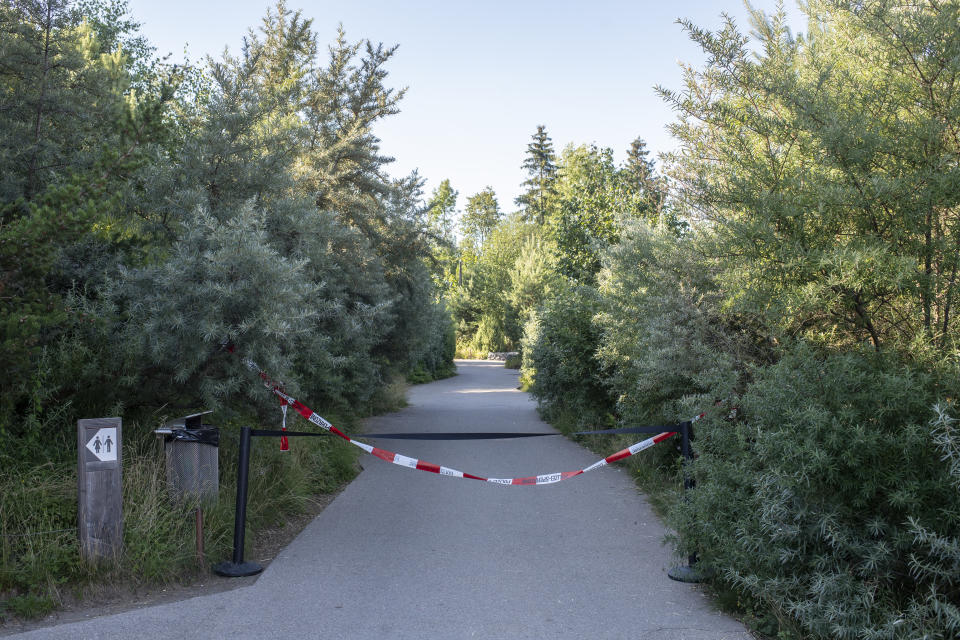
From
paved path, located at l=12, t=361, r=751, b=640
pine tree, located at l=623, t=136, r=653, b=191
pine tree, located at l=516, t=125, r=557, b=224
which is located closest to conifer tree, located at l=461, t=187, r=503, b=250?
pine tree, located at l=516, t=125, r=557, b=224

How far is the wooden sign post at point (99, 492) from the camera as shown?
16.2 ft

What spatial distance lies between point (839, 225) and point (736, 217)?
783mm

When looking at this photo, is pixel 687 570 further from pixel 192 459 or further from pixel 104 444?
pixel 104 444

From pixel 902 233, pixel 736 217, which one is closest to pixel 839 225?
pixel 902 233

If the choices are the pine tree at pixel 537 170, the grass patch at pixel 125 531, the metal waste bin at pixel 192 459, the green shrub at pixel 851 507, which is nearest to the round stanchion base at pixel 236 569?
the grass patch at pixel 125 531

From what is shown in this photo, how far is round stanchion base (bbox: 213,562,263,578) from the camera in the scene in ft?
17.9

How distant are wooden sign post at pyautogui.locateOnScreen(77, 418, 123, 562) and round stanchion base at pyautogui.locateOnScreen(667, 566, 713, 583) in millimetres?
4018

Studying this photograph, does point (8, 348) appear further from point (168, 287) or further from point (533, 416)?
point (533, 416)

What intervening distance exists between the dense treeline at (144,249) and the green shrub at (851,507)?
3856 millimetres

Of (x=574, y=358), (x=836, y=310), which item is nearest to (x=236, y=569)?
(x=836, y=310)

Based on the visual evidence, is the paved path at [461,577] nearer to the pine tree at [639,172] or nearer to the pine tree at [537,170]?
the pine tree at [639,172]

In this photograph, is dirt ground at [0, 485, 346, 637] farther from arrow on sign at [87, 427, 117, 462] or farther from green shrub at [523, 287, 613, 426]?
green shrub at [523, 287, 613, 426]

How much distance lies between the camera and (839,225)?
15.8 feet

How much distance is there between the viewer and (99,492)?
16.4 ft
